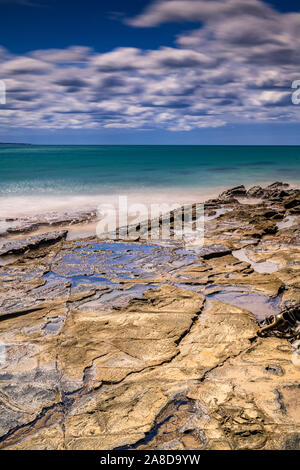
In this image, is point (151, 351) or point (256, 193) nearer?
point (151, 351)

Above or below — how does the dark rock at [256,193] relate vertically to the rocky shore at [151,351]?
above

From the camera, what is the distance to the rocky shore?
3328 millimetres

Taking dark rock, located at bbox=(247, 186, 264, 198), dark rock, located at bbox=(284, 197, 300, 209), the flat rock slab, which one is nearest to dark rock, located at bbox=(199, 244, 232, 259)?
the flat rock slab

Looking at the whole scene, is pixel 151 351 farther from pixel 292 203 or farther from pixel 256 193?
pixel 256 193

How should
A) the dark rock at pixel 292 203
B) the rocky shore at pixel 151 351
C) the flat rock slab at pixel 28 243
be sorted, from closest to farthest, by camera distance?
the rocky shore at pixel 151 351 → the flat rock slab at pixel 28 243 → the dark rock at pixel 292 203

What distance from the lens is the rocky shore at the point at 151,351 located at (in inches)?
131

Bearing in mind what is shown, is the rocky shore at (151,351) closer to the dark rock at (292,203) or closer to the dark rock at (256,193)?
the dark rock at (292,203)

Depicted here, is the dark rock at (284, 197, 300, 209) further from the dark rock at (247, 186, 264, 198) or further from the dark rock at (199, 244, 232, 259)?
the dark rock at (199, 244, 232, 259)

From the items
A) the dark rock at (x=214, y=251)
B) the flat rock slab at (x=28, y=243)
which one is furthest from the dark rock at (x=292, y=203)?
the flat rock slab at (x=28, y=243)

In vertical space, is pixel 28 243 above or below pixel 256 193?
below

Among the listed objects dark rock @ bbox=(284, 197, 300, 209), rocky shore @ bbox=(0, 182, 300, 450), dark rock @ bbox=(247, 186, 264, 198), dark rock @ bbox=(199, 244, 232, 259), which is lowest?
rocky shore @ bbox=(0, 182, 300, 450)

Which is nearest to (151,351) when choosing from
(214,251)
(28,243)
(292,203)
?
(214,251)

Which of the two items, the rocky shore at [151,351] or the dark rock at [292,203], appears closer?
the rocky shore at [151,351]

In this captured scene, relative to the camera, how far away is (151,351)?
4625mm
